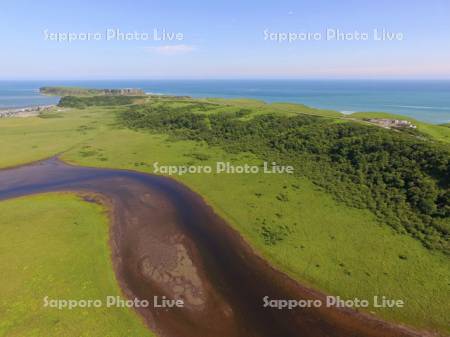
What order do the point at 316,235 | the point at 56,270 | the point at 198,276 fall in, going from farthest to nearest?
1. the point at 316,235
2. the point at 198,276
3. the point at 56,270

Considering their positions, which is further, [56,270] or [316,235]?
[316,235]

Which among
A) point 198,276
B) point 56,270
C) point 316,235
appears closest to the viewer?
point 56,270

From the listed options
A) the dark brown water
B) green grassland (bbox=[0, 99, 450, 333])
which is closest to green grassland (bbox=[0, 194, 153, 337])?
the dark brown water

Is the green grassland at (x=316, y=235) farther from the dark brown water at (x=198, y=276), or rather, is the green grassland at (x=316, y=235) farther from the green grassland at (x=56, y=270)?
the green grassland at (x=56, y=270)

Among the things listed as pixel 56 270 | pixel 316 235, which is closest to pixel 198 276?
pixel 56 270

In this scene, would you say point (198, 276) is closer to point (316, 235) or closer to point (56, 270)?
point (56, 270)

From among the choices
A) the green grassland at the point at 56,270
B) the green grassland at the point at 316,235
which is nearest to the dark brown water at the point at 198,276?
the green grassland at the point at 56,270
